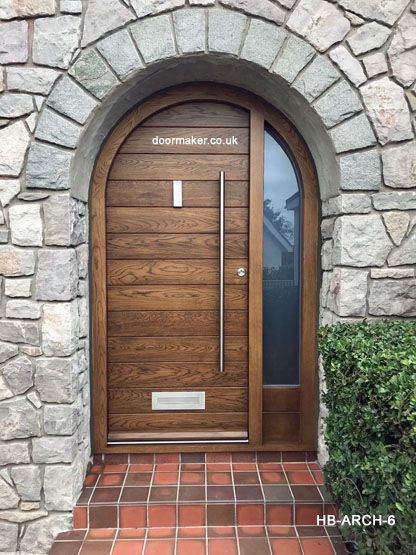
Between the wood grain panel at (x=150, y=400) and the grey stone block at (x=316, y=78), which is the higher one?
the grey stone block at (x=316, y=78)

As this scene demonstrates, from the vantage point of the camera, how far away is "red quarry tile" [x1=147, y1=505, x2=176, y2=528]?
2424 millimetres

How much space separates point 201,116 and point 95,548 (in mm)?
2481

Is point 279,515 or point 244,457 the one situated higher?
point 244,457

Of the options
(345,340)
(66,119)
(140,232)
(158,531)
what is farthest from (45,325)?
(345,340)

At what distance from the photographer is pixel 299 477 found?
2.66 meters

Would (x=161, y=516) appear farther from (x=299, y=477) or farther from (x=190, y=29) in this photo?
(x=190, y=29)


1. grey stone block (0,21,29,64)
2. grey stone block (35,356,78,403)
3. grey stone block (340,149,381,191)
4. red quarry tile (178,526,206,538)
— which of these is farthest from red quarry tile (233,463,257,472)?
grey stone block (0,21,29,64)

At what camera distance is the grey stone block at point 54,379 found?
94.7 inches

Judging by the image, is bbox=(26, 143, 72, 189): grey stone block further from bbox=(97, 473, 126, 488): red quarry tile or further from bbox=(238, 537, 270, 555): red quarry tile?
→ bbox=(238, 537, 270, 555): red quarry tile

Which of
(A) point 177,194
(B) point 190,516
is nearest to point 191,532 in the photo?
(B) point 190,516

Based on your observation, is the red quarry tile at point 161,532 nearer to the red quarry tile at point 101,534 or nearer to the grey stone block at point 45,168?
the red quarry tile at point 101,534

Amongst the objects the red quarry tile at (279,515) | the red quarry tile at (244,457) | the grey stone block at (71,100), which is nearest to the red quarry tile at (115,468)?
the red quarry tile at (244,457)

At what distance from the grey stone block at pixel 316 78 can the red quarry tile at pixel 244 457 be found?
6.98 ft

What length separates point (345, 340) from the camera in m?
2.11
